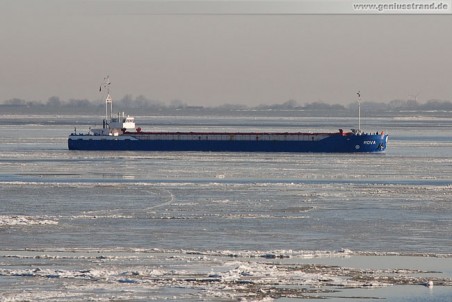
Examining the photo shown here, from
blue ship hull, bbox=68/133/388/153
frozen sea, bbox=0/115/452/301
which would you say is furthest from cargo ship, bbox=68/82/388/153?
frozen sea, bbox=0/115/452/301

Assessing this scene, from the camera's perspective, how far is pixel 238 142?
3388 inches

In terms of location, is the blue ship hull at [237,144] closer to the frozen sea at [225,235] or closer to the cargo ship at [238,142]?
the cargo ship at [238,142]

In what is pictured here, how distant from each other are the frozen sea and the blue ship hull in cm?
2902

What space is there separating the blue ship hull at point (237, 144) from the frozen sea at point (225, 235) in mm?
29019

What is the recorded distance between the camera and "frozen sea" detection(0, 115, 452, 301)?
20.6 metres

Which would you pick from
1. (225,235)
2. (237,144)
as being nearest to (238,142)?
(237,144)

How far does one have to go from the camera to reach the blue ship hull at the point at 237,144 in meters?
85.0

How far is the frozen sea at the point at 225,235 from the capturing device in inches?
813

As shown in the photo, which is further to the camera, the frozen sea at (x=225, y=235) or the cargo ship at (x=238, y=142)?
the cargo ship at (x=238, y=142)

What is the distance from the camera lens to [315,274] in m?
22.2

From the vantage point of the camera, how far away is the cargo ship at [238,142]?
8512 cm

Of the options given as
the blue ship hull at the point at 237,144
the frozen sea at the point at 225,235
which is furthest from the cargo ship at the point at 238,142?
the frozen sea at the point at 225,235

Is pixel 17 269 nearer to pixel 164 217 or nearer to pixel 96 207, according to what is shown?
pixel 164 217

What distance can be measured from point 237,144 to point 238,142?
173 millimetres
